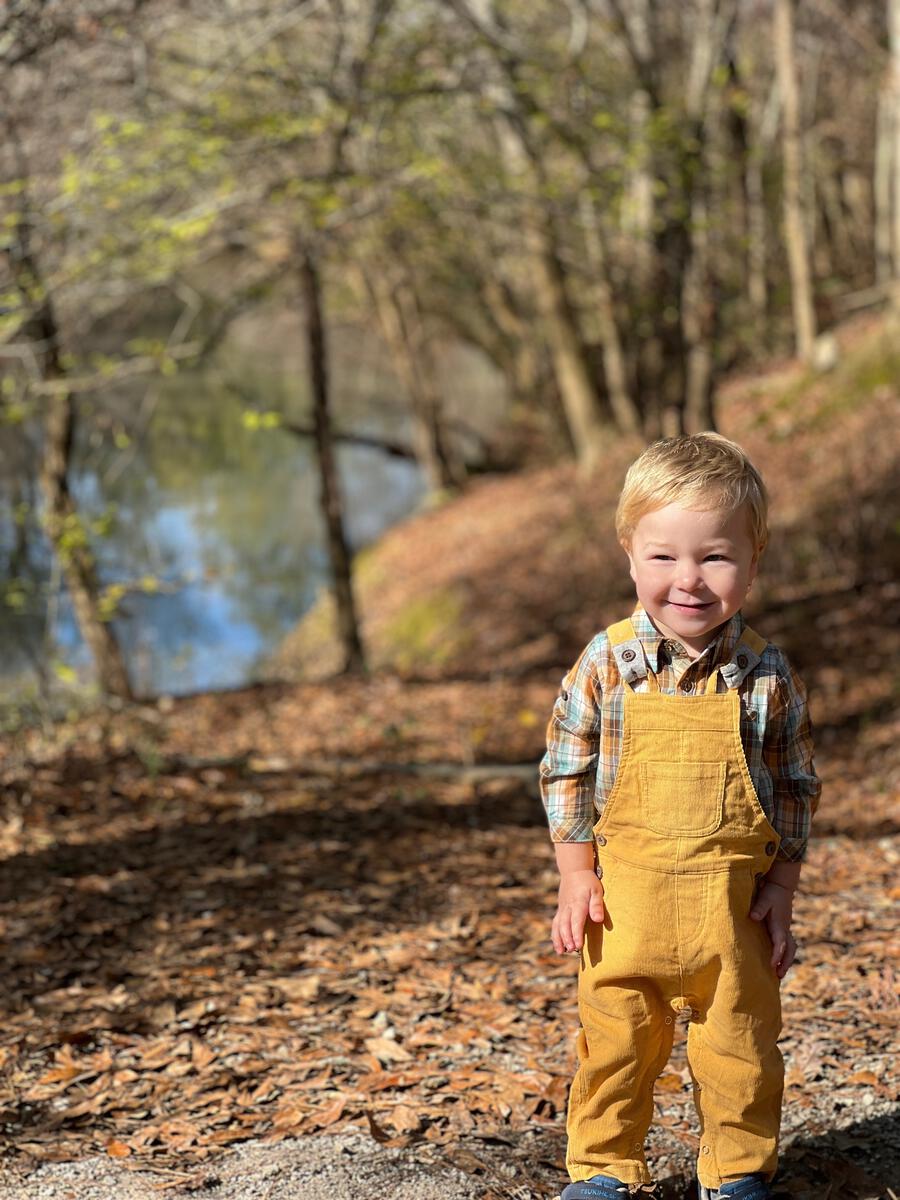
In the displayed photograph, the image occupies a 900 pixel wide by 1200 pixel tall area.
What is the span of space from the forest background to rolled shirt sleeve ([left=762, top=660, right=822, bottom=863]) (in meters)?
1.06

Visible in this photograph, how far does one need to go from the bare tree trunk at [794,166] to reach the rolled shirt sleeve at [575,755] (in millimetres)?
15926

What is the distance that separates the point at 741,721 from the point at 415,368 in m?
21.9

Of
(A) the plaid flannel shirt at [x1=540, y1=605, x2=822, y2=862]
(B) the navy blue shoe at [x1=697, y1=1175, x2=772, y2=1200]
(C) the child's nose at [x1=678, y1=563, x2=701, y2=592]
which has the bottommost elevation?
(B) the navy blue shoe at [x1=697, y1=1175, x2=772, y2=1200]

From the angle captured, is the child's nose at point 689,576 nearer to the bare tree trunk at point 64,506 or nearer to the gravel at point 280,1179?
the gravel at point 280,1179

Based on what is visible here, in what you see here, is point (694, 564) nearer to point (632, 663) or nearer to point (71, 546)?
point (632, 663)

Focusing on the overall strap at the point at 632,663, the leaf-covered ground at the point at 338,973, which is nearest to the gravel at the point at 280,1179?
the leaf-covered ground at the point at 338,973

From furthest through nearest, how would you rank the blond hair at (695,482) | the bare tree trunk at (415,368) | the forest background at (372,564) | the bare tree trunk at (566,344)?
1. the bare tree trunk at (415,368)
2. the bare tree trunk at (566,344)
3. the forest background at (372,564)
4. the blond hair at (695,482)

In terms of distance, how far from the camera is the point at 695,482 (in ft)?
8.46

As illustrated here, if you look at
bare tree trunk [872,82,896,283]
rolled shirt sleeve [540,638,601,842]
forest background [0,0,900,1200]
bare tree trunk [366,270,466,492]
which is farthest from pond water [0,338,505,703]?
bare tree trunk [872,82,896,283]

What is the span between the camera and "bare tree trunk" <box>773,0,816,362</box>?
53.7 ft

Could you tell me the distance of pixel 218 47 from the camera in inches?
416

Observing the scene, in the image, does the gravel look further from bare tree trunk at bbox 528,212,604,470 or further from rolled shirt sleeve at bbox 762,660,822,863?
bare tree trunk at bbox 528,212,604,470

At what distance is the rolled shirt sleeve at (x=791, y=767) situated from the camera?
2717 mm

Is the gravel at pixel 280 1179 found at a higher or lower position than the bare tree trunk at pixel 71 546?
lower
